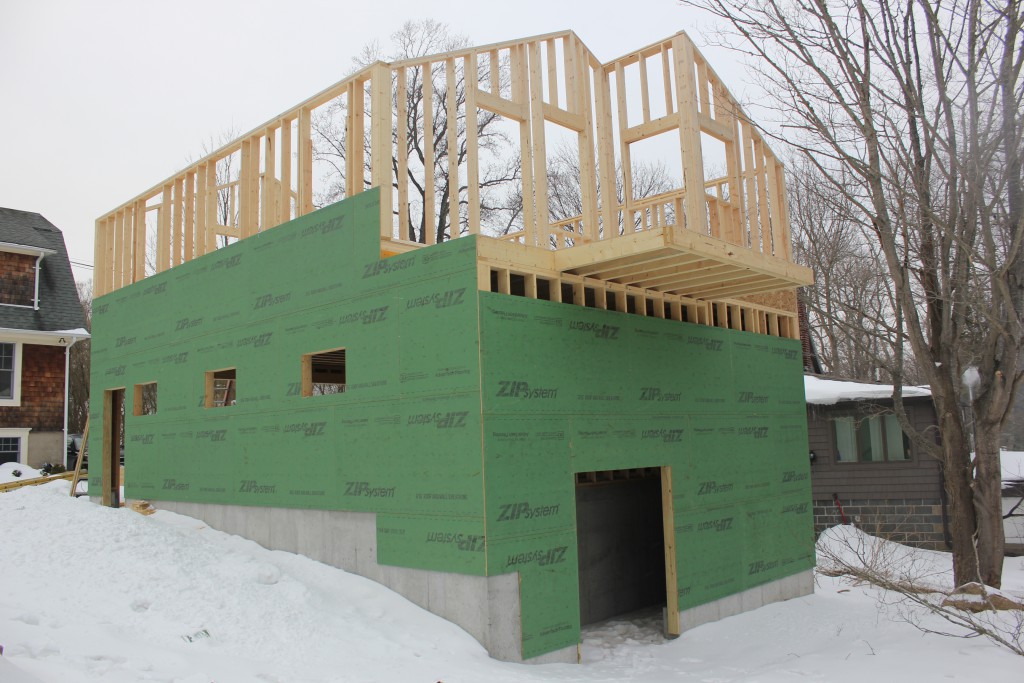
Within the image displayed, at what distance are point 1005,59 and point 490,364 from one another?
24.5 feet

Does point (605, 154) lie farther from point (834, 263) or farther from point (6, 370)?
point (6, 370)

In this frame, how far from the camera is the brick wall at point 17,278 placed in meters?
22.0

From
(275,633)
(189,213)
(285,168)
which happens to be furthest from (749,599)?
(189,213)

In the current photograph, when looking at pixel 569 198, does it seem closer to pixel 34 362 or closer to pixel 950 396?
pixel 34 362

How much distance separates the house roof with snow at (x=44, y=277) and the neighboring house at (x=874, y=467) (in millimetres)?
19905

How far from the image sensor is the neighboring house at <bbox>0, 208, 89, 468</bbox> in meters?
21.4

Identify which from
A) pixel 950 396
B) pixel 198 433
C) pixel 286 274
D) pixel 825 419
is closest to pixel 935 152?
pixel 950 396

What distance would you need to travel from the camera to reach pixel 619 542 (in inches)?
477

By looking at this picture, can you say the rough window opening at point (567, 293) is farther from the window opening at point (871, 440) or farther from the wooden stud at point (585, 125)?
the window opening at point (871, 440)

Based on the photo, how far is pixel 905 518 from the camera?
1714 centimetres

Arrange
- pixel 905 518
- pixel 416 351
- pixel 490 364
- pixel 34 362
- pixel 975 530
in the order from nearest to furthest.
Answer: pixel 490 364 < pixel 416 351 < pixel 975 530 < pixel 905 518 < pixel 34 362

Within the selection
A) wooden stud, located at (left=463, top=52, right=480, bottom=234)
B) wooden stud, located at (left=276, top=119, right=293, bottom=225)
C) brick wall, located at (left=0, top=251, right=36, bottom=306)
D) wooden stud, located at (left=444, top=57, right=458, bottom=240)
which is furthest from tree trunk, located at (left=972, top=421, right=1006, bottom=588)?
brick wall, located at (left=0, top=251, right=36, bottom=306)

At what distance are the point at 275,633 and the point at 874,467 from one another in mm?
14512


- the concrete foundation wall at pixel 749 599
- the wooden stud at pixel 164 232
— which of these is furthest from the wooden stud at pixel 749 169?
the wooden stud at pixel 164 232
